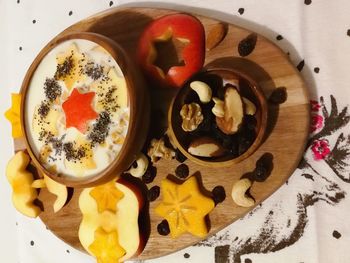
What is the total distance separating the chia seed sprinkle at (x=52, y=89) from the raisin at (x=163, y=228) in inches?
12.8

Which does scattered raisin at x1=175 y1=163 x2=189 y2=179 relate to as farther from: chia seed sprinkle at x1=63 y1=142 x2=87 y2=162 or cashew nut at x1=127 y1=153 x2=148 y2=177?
chia seed sprinkle at x1=63 y1=142 x2=87 y2=162

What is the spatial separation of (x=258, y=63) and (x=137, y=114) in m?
0.23

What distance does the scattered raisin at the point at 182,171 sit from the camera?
0.80 metres

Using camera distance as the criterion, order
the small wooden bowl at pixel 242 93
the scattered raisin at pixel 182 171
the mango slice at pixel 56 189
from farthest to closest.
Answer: the mango slice at pixel 56 189 < the scattered raisin at pixel 182 171 < the small wooden bowl at pixel 242 93

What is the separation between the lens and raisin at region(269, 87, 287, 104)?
73cm

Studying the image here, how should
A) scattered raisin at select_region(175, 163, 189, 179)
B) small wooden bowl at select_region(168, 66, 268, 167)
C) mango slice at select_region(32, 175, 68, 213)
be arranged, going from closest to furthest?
small wooden bowl at select_region(168, 66, 268, 167)
scattered raisin at select_region(175, 163, 189, 179)
mango slice at select_region(32, 175, 68, 213)

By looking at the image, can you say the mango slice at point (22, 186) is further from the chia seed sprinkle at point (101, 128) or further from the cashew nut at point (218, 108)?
the cashew nut at point (218, 108)

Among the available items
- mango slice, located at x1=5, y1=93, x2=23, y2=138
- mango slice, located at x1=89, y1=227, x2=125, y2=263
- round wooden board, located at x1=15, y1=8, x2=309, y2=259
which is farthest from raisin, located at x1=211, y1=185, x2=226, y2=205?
mango slice, located at x1=5, y1=93, x2=23, y2=138

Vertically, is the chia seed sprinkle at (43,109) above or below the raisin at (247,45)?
below

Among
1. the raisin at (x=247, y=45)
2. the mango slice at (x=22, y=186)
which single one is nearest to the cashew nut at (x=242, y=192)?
the raisin at (x=247, y=45)

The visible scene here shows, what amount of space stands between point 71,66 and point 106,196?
27 centimetres

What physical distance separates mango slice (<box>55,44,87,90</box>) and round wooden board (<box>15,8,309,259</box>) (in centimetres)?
10

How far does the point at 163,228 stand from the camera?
83 cm

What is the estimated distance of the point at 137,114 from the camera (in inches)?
30.6
